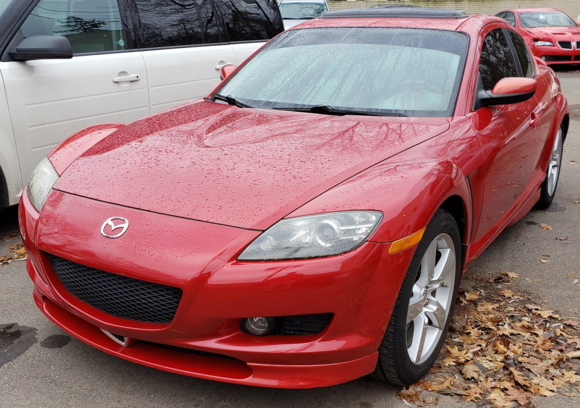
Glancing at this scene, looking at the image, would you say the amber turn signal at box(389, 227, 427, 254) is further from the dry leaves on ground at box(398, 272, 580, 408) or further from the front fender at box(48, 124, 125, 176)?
the front fender at box(48, 124, 125, 176)

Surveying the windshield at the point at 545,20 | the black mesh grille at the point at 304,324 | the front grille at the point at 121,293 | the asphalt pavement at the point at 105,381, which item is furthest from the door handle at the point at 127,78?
the windshield at the point at 545,20

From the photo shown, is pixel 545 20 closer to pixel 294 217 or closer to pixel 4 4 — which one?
pixel 4 4

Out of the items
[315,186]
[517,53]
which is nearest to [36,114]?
[315,186]

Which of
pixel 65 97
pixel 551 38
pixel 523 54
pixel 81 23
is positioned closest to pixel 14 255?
pixel 65 97

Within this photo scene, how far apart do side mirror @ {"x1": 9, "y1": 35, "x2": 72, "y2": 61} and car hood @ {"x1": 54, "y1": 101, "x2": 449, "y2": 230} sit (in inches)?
44.4

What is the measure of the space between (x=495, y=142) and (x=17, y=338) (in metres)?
2.64

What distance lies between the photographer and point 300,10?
49.2ft

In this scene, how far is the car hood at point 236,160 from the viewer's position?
2.48 m

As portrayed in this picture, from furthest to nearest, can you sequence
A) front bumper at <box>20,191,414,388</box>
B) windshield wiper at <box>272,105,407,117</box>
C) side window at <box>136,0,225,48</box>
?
side window at <box>136,0,225,48</box>
windshield wiper at <box>272,105,407,117</box>
front bumper at <box>20,191,414,388</box>

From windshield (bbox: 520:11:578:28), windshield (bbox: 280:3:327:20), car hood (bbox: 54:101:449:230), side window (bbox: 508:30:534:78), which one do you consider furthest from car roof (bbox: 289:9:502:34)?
windshield (bbox: 520:11:578:28)

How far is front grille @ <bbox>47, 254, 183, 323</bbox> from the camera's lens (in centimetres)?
233

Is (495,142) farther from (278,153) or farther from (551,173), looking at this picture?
(551,173)

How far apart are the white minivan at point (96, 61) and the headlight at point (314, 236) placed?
2650mm

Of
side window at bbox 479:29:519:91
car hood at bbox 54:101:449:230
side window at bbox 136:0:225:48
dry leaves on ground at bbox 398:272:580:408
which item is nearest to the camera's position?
car hood at bbox 54:101:449:230
